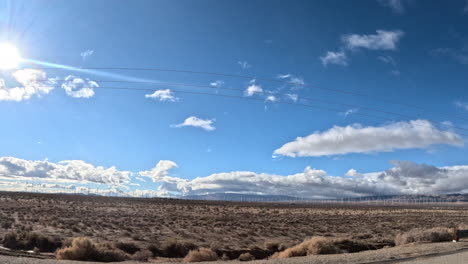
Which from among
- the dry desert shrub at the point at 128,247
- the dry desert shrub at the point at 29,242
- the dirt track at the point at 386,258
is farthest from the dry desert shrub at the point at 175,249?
the dirt track at the point at 386,258

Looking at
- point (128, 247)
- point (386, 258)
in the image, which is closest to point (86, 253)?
point (128, 247)

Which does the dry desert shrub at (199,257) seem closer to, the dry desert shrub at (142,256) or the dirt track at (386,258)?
the dry desert shrub at (142,256)

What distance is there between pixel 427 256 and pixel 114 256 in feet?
48.7

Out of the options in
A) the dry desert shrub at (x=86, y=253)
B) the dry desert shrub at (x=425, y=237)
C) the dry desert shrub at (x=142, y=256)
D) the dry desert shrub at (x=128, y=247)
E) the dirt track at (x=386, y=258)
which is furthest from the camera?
the dry desert shrub at (x=425, y=237)

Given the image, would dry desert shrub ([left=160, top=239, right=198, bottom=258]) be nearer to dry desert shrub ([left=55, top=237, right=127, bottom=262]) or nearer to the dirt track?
dry desert shrub ([left=55, top=237, right=127, bottom=262])

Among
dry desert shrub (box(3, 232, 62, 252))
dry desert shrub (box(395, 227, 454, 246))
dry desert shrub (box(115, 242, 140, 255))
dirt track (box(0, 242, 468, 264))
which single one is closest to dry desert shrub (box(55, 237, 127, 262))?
dirt track (box(0, 242, 468, 264))

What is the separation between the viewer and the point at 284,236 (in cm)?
3559

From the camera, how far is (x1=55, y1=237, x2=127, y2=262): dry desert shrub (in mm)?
18672

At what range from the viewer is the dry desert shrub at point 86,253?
18.7 meters

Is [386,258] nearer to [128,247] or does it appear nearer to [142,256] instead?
[142,256]

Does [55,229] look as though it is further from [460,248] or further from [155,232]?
[460,248]

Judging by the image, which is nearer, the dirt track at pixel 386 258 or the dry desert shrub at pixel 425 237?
the dirt track at pixel 386 258

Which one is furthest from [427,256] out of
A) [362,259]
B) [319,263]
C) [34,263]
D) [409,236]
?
[34,263]

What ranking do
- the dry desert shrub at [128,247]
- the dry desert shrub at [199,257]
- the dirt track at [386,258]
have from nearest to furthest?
the dirt track at [386,258], the dry desert shrub at [199,257], the dry desert shrub at [128,247]
